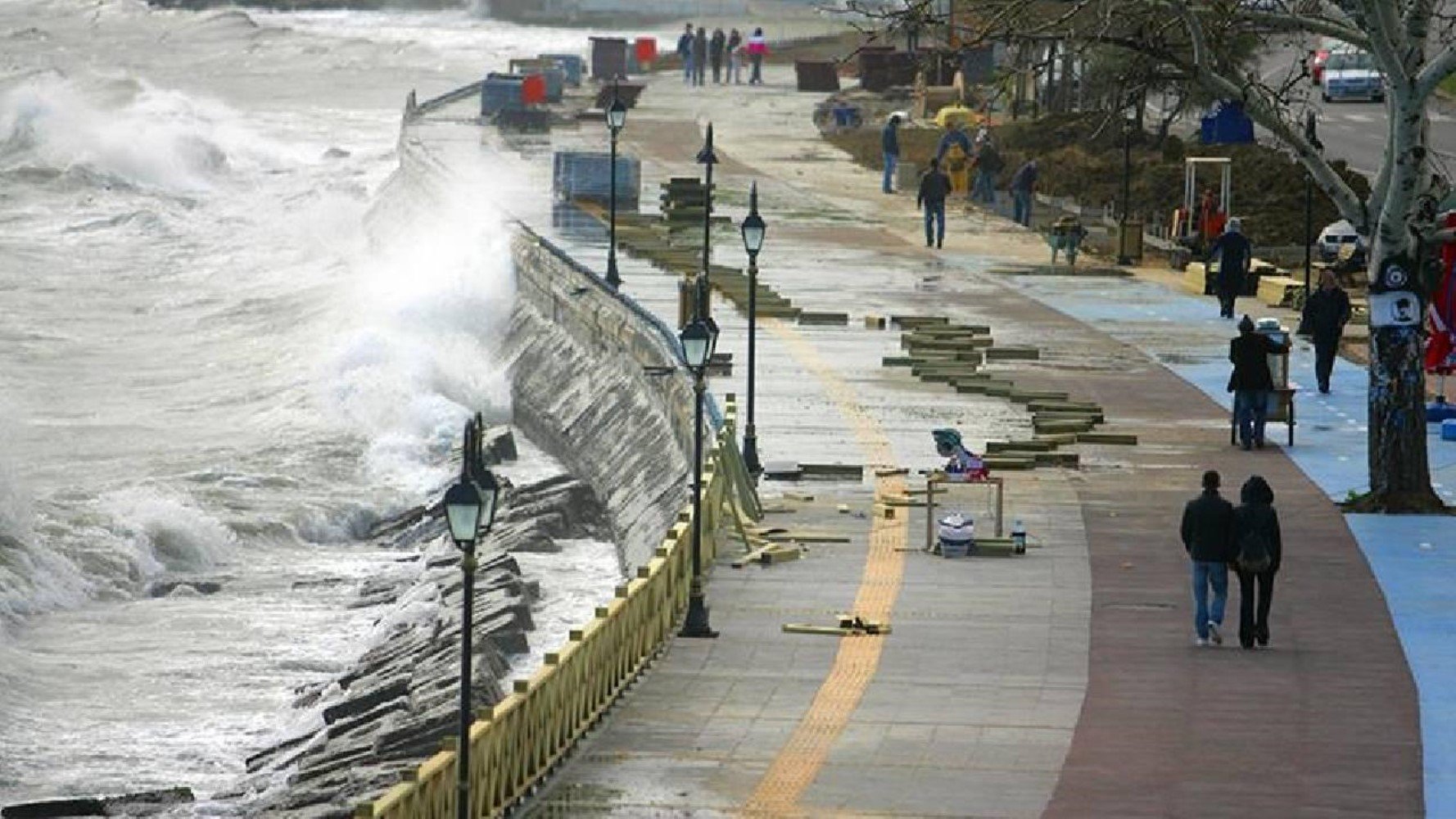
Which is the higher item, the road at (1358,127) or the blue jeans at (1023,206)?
the road at (1358,127)

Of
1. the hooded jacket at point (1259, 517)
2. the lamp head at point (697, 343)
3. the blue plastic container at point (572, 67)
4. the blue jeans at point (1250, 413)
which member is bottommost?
the blue plastic container at point (572, 67)

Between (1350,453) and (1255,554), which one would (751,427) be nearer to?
(1350,453)

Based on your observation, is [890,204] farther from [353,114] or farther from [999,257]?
[353,114]

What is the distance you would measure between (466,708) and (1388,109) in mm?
15135

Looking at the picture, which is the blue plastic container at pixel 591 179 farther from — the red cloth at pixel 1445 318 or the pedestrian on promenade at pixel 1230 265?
the red cloth at pixel 1445 318

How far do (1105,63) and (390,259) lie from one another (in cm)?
1520

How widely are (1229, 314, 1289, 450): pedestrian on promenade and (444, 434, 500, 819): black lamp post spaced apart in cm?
1676

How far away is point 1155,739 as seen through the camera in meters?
24.8

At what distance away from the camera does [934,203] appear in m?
60.4

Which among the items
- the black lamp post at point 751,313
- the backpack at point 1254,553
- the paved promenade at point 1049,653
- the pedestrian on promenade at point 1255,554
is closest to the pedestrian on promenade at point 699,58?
the paved promenade at point 1049,653

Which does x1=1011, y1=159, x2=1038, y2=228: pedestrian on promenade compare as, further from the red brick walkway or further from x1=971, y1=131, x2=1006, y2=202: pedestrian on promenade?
the red brick walkway

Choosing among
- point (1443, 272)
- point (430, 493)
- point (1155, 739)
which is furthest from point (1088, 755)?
point (430, 493)

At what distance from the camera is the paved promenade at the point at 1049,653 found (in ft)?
77.2

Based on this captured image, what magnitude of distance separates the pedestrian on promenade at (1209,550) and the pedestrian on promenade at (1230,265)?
2270cm
